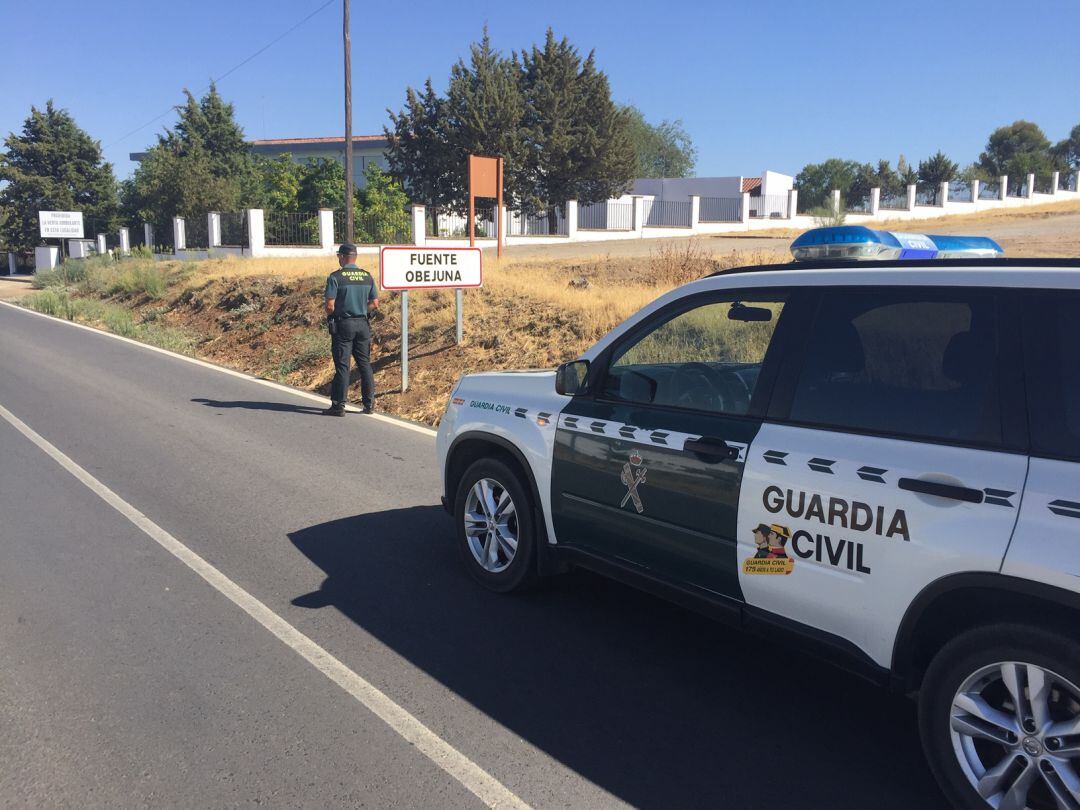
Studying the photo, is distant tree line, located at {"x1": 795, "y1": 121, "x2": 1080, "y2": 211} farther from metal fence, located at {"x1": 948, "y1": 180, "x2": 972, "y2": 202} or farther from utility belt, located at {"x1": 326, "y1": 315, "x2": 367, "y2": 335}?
utility belt, located at {"x1": 326, "y1": 315, "x2": 367, "y2": 335}

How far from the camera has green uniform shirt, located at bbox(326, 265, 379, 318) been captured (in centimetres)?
1029

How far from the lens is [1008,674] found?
2.81 metres

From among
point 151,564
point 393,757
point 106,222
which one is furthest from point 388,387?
point 106,222

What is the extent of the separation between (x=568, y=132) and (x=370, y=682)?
1813 inches

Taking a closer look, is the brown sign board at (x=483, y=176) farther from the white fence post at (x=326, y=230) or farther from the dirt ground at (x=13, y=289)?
the dirt ground at (x=13, y=289)

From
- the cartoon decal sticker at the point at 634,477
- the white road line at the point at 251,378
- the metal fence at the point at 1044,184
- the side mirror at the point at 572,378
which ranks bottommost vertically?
the white road line at the point at 251,378

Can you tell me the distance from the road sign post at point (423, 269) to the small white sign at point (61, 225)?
47679mm

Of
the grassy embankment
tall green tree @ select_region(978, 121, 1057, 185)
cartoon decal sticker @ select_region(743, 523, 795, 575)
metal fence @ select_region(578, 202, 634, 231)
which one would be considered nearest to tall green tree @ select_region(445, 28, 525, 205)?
metal fence @ select_region(578, 202, 634, 231)

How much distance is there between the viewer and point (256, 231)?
112 feet

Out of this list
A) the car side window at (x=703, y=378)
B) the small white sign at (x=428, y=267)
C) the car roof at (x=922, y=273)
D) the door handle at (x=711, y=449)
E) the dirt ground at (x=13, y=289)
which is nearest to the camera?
the car roof at (x=922, y=273)

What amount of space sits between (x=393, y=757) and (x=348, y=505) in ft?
11.7

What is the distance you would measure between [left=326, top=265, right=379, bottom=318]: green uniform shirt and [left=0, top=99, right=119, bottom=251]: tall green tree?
54.2m

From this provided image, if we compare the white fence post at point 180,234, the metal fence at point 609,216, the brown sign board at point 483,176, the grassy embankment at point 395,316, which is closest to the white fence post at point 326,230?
the grassy embankment at point 395,316

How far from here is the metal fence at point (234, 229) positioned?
1398 inches
